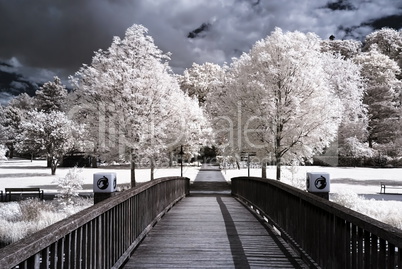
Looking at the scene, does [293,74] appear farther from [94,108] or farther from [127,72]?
[94,108]

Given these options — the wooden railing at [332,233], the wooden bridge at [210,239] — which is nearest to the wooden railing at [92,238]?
the wooden bridge at [210,239]

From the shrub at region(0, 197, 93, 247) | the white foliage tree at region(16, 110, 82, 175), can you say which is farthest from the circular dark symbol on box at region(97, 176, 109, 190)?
the white foliage tree at region(16, 110, 82, 175)

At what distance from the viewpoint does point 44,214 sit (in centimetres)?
1733

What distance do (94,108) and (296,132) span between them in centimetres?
1288

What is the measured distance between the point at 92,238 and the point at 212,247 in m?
2.98

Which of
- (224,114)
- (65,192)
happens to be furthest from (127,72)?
(65,192)

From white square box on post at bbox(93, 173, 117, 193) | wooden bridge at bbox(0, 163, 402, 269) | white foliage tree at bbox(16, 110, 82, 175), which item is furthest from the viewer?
white foliage tree at bbox(16, 110, 82, 175)

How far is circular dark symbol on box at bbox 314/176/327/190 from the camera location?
6652 mm

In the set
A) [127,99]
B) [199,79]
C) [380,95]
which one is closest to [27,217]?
[127,99]

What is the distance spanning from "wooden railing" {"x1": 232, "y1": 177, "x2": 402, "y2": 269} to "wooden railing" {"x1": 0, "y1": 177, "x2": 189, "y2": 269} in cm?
264

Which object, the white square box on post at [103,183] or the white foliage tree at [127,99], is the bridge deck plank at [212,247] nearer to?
the white square box on post at [103,183]

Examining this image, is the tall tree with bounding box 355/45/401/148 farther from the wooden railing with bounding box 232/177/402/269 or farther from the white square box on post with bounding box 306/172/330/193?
the white square box on post with bounding box 306/172/330/193

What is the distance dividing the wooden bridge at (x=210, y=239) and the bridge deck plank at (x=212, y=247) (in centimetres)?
2

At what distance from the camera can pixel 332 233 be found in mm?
4695
